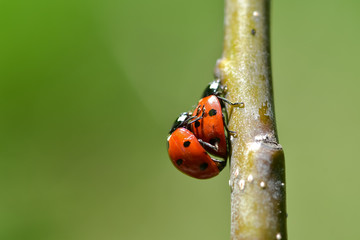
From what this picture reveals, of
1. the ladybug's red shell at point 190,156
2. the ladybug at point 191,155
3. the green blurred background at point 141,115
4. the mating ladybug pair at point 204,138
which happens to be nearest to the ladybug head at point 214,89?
the mating ladybug pair at point 204,138

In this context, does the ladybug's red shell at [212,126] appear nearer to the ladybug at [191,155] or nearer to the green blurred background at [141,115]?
the ladybug at [191,155]

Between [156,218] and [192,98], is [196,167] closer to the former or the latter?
[156,218]

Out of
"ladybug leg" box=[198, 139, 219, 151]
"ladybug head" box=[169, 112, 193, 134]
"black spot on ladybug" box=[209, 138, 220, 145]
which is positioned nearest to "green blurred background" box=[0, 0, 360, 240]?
"ladybug head" box=[169, 112, 193, 134]

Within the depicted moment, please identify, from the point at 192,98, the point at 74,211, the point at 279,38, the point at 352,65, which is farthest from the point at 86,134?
the point at 352,65

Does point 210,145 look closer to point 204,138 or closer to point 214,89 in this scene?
point 204,138

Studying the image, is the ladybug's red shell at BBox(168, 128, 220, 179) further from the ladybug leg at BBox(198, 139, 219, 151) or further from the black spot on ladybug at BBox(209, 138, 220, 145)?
Result: the black spot on ladybug at BBox(209, 138, 220, 145)

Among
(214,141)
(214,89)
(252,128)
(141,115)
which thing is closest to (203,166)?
(214,141)
